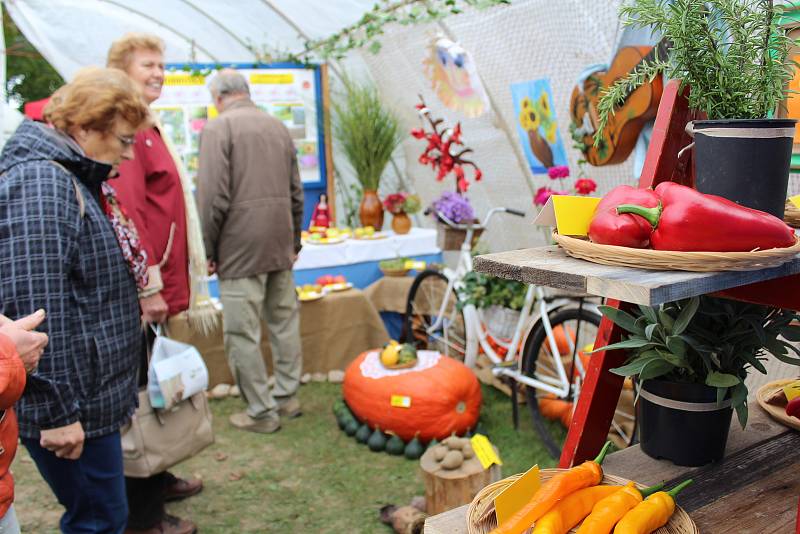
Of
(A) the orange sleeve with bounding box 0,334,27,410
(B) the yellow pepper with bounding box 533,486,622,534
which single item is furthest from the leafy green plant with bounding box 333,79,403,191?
(B) the yellow pepper with bounding box 533,486,622,534

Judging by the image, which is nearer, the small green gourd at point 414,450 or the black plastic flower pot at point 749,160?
the black plastic flower pot at point 749,160

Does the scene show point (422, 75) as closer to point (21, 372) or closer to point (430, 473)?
point (430, 473)

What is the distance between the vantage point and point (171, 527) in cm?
279

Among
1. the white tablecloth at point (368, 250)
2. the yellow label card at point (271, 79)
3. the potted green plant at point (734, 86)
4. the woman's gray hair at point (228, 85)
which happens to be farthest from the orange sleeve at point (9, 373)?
the yellow label card at point (271, 79)

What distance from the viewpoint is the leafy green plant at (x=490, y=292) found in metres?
3.78

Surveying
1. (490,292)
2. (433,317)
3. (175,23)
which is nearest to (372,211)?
(433,317)

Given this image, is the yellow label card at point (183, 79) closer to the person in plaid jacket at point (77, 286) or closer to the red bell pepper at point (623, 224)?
the person in plaid jacket at point (77, 286)

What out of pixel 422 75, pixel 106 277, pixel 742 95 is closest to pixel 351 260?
pixel 422 75

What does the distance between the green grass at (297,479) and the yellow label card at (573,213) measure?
2.14m

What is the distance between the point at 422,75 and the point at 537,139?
1427mm

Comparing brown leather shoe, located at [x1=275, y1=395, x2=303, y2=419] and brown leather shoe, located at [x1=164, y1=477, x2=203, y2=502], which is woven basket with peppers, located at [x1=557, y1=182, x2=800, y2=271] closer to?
brown leather shoe, located at [x1=164, y1=477, x2=203, y2=502]

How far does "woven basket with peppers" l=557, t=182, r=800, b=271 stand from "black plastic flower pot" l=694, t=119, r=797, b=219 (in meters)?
0.07

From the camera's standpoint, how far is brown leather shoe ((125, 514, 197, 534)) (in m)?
2.71

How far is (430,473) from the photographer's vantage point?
268 cm
